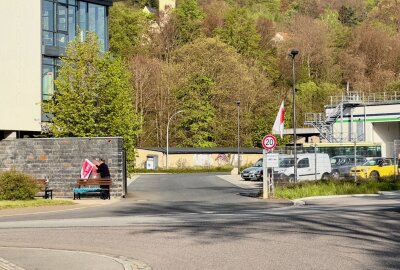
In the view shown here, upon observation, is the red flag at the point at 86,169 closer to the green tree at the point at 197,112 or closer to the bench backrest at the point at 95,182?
the bench backrest at the point at 95,182

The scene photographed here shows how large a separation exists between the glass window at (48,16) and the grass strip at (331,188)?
1653cm

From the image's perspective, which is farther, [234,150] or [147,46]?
[147,46]

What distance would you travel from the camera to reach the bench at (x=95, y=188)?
30.3 meters

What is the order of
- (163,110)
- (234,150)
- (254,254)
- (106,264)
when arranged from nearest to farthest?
(106,264), (254,254), (234,150), (163,110)

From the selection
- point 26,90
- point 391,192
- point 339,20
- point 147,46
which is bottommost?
point 391,192

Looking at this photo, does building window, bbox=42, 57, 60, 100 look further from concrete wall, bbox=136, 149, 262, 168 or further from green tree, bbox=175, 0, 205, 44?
green tree, bbox=175, 0, 205, 44

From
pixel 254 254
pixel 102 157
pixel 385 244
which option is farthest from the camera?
pixel 102 157

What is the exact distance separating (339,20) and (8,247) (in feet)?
456

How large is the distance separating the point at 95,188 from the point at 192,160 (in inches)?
2018

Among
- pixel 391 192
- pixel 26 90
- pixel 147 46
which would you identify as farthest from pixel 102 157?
pixel 147 46

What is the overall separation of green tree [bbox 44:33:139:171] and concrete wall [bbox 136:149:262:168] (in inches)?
1585

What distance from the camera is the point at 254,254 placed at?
12023 mm

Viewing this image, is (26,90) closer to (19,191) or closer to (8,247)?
(19,191)

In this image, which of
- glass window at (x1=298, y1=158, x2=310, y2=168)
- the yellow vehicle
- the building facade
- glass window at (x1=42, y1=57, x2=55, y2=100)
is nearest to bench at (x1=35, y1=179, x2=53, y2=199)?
glass window at (x1=42, y1=57, x2=55, y2=100)
